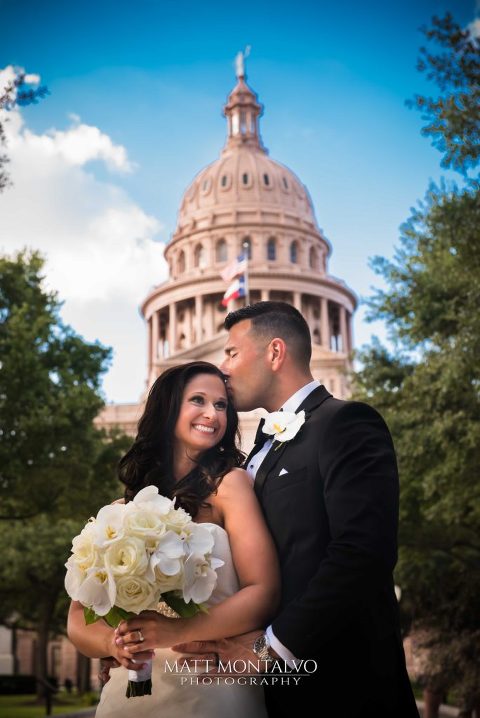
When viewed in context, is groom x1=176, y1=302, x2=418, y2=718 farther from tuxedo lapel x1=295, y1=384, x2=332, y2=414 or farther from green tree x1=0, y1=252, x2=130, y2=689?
green tree x1=0, y1=252, x2=130, y2=689

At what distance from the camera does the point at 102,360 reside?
91.5 ft

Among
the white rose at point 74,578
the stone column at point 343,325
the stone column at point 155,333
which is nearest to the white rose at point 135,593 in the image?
the white rose at point 74,578

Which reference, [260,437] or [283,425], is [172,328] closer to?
[260,437]

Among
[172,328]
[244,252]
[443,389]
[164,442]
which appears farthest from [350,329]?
[164,442]

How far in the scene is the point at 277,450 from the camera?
466 cm

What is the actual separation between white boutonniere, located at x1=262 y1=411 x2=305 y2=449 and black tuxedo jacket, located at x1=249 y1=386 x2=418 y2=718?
0.11m

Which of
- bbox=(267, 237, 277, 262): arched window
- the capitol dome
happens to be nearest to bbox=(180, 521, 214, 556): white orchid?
the capitol dome

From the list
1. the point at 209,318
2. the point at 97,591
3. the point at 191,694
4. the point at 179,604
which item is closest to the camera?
the point at 97,591

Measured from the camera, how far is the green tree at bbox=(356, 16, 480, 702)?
14.0 meters

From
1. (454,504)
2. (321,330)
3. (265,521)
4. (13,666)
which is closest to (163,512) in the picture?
(265,521)

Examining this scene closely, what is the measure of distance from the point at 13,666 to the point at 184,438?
2173 inches

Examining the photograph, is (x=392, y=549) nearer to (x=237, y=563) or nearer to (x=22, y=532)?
(x=237, y=563)

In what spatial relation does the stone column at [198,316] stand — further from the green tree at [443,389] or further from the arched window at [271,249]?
the green tree at [443,389]

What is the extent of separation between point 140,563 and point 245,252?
81510mm
